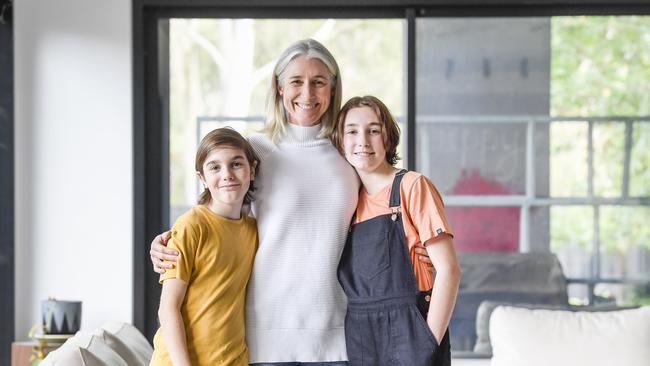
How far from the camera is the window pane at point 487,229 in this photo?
405cm

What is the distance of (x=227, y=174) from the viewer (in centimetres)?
237

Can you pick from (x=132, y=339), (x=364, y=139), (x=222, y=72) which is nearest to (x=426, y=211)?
(x=364, y=139)

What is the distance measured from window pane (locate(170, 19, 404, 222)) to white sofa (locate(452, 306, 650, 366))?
104 cm

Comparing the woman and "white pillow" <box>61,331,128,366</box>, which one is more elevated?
the woman

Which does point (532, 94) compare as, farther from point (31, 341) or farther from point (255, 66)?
point (31, 341)

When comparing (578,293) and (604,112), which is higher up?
(604,112)

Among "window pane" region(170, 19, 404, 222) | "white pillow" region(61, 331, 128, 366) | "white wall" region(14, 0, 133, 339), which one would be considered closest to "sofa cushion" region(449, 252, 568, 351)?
"window pane" region(170, 19, 404, 222)

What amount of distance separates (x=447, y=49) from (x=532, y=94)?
42cm

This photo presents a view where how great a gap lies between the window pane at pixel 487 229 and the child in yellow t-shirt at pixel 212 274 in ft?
5.91

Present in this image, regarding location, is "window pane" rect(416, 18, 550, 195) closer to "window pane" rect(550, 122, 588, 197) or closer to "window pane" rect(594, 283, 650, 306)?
"window pane" rect(550, 122, 588, 197)

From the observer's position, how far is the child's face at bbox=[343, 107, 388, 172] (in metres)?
2.43

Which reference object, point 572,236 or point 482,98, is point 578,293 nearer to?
point 572,236

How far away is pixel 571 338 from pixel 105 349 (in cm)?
169

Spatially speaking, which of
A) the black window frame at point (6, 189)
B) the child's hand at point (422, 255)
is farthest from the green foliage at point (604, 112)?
the black window frame at point (6, 189)
